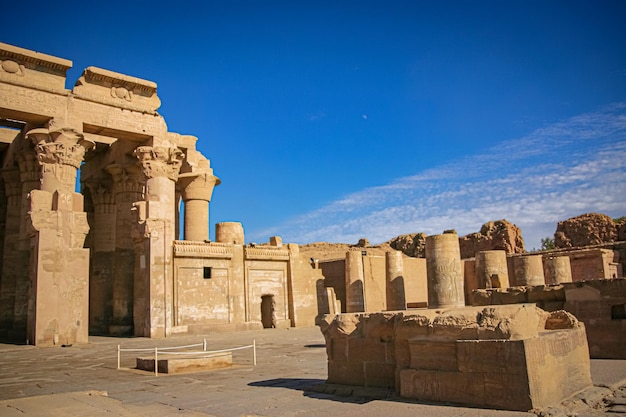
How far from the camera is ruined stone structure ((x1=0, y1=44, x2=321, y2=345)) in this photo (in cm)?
1723

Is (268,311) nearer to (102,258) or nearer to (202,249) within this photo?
(202,249)

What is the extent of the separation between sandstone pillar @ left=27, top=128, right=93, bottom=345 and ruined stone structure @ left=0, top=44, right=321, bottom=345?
35mm

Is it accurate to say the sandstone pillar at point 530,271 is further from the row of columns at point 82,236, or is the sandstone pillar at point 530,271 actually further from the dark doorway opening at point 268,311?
the row of columns at point 82,236

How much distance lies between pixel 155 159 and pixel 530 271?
17.1m

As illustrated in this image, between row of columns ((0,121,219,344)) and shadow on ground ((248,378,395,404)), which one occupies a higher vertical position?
row of columns ((0,121,219,344))

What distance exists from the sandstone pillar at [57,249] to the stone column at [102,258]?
546 centimetres

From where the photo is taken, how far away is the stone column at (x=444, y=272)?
789 inches

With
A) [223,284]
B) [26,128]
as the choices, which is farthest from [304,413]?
[26,128]

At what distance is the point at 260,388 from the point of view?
23.7ft

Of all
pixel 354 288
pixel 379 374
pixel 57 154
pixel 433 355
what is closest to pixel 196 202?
pixel 57 154

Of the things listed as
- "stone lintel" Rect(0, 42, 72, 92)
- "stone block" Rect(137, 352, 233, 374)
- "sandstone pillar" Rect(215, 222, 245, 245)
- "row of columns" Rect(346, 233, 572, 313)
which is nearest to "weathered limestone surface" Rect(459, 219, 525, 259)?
"row of columns" Rect(346, 233, 572, 313)

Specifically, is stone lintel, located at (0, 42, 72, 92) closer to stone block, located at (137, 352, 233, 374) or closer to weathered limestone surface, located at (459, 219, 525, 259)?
stone block, located at (137, 352, 233, 374)

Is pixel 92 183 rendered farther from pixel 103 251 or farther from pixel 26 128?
pixel 26 128

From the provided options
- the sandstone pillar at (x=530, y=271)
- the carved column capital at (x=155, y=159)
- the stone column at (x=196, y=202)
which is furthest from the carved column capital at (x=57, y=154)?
the sandstone pillar at (x=530, y=271)
